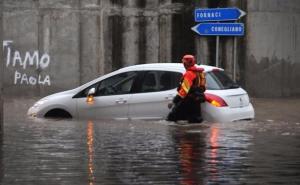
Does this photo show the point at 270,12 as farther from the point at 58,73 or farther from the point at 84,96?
the point at 84,96

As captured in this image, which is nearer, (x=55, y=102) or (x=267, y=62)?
(x=55, y=102)

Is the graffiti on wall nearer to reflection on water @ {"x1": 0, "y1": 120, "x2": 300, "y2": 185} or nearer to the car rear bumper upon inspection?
reflection on water @ {"x1": 0, "y1": 120, "x2": 300, "y2": 185}

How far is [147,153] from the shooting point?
11109 mm

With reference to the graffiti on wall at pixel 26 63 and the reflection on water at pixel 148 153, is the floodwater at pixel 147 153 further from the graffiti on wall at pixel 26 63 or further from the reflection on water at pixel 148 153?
the graffiti on wall at pixel 26 63

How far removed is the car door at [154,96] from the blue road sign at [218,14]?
7.29 metres

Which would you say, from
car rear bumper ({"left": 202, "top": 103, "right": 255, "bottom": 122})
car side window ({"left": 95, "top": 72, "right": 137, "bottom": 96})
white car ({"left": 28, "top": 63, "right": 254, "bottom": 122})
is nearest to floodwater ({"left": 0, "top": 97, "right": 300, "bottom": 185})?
car rear bumper ({"left": 202, "top": 103, "right": 255, "bottom": 122})

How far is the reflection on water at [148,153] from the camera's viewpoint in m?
9.09

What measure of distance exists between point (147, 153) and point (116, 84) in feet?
16.1

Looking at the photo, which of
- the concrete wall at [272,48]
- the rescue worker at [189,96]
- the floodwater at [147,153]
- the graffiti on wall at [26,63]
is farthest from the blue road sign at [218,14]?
the rescue worker at [189,96]

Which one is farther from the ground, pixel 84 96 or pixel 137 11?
pixel 137 11

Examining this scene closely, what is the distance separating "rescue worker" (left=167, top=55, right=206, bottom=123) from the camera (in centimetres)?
1474

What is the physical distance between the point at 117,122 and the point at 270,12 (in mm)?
9358

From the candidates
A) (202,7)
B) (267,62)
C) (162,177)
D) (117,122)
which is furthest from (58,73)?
(162,177)

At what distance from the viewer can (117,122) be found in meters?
15.4
